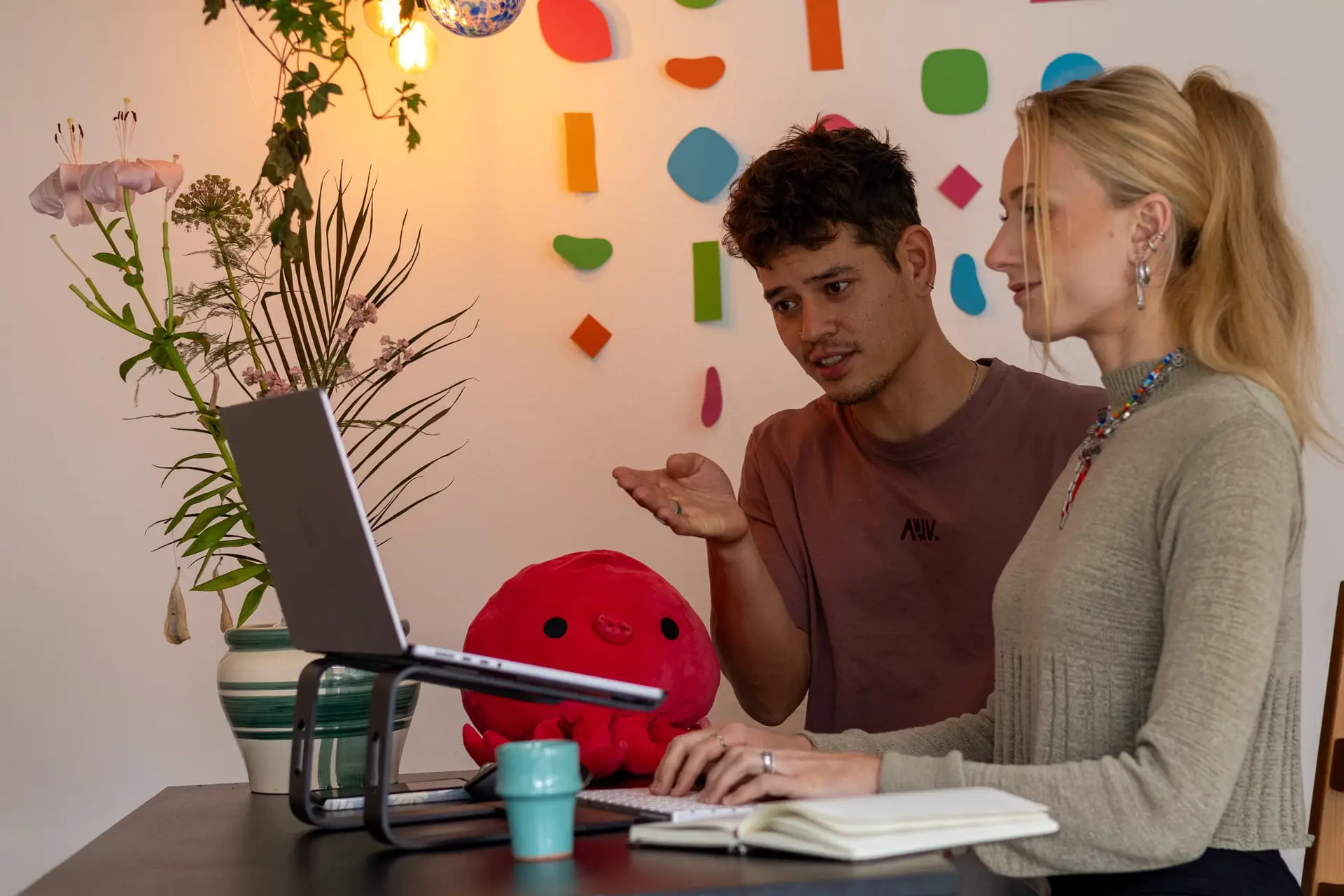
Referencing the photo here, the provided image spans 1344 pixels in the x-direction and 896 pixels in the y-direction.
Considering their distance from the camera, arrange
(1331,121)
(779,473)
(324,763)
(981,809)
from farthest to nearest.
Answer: (1331,121) < (779,473) < (324,763) < (981,809)

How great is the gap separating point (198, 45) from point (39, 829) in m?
1.44

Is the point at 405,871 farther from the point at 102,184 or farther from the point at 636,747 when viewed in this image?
the point at 102,184

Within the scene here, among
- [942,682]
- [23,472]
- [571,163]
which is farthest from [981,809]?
[23,472]

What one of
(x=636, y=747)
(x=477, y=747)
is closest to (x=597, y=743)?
(x=636, y=747)

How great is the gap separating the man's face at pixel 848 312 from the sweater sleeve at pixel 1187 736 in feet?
2.95

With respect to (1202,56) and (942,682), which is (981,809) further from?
(1202,56)

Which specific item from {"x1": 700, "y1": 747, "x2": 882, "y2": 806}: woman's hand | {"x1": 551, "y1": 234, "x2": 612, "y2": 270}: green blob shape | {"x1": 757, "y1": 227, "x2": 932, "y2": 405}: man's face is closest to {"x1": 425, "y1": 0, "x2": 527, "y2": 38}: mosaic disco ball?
{"x1": 551, "y1": 234, "x2": 612, "y2": 270}: green blob shape

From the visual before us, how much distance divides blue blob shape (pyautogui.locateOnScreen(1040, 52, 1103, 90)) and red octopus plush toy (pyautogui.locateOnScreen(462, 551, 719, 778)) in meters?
1.49

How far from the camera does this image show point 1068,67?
99.9 inches

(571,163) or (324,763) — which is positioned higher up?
(571,163)

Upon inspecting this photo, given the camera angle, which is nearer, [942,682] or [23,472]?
[942,682]

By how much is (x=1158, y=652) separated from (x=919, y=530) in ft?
2.61

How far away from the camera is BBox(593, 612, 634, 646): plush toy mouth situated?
146 cm

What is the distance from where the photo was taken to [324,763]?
55.6 inches
